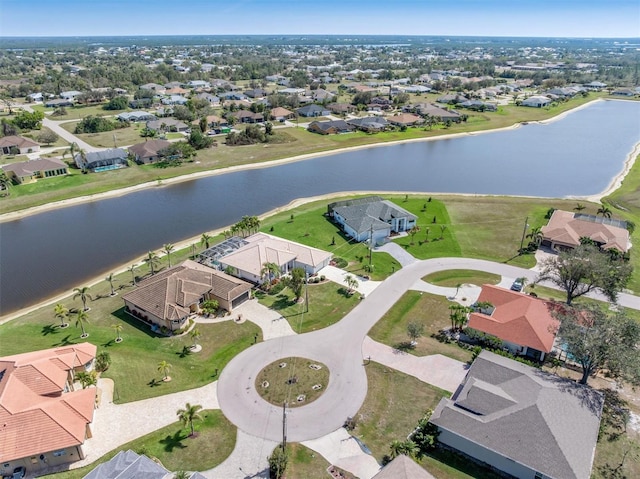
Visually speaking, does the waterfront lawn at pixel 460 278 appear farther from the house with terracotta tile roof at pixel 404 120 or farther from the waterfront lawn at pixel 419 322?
the house with terracotta tile roof at pixel 404 120

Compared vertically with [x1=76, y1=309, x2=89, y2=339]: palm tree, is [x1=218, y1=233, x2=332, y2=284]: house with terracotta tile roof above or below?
above

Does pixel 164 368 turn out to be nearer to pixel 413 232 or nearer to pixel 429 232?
pixel 413 232

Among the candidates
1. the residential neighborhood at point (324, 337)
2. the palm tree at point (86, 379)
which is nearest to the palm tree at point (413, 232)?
the residential neighborhood at point (324, 337)

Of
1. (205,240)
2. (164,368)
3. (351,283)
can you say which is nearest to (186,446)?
(164,368)

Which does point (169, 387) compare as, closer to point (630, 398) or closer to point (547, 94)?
point (630, 398)

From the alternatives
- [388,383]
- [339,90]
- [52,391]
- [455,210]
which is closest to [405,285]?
[388,383]

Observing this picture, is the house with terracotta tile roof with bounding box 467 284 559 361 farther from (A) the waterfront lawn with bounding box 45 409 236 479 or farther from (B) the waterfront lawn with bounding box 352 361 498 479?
(A) the waterfront lawn with bounding box 45 409 236 479

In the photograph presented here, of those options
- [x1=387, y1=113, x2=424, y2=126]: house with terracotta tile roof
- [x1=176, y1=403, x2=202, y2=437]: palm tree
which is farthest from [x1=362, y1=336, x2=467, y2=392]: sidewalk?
[x1=387, y1=113, x2=424, y2=126]: house with terracotta tile roof
